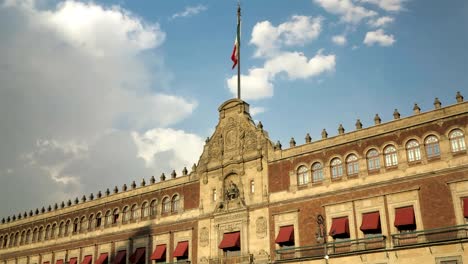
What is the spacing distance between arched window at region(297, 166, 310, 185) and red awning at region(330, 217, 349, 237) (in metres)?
4.23

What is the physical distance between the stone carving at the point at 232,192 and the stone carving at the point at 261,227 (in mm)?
3305

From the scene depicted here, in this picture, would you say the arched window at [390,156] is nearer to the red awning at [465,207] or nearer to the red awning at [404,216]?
the red awning at [404,216]

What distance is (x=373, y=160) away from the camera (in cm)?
3716

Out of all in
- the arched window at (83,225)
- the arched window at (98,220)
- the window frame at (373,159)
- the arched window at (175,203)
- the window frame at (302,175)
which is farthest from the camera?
the arched window at (83,225)

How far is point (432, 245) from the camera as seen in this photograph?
1266 inches

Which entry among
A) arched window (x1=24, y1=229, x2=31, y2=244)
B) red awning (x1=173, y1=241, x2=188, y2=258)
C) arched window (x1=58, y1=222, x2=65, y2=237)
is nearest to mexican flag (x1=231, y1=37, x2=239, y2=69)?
red awning (x1=173, y1=241, x2=188, y2=258)

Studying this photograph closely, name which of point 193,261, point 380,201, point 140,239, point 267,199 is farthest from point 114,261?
point 380,201

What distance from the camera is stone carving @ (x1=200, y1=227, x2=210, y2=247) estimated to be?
1756 inches

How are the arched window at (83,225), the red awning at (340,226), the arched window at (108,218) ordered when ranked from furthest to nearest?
the arched window at (83,225), the arched window at (108,218), the red awning at (340,226)

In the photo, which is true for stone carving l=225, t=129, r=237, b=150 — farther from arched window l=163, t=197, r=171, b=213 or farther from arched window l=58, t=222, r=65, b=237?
arched window l=58, t=222, r=65, b=237

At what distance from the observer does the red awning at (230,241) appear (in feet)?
137

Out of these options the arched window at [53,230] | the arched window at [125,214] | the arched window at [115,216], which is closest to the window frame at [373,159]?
the arched window at [125,214]

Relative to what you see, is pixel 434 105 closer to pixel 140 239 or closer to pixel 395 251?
pixel 395 251

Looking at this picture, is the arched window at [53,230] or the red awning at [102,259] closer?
the red awning at [102,259]
